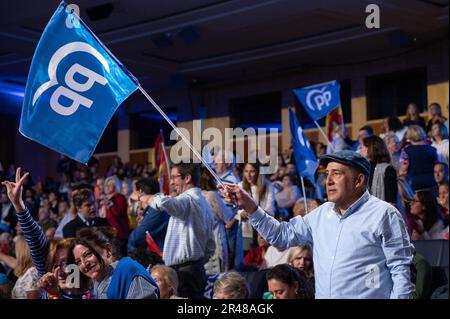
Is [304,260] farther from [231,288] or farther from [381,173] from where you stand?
[231,288]

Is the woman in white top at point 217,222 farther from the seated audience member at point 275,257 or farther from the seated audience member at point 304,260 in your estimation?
the seated audience member at point 304,260

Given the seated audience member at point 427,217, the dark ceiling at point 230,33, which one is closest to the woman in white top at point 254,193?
the seated audience member at point 427,217

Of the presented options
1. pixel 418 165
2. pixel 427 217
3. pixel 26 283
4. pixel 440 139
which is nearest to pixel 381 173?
pixel 427 217

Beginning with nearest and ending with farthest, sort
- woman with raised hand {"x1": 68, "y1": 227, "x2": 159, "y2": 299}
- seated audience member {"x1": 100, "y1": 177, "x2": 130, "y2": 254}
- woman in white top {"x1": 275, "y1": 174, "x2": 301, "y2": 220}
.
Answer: woman with raised hand {"x1": 68, "y1": 227, "x2": 159, "y2": 299}
seated audience member {"x1": 100, "y1": 177, "x2": 130, "y2": 254}
woman in white top {"x1": 275, "y1": 174, "x2": 301, "y2": 220}

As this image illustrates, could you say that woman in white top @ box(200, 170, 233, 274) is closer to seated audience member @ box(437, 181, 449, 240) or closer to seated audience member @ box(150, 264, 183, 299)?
seated audience member @ box(150, 264, 183, 299)

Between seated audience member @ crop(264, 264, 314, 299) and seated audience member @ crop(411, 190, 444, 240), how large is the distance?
2241 millimetres

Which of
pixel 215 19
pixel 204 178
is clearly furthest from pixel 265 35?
pixel 204 178

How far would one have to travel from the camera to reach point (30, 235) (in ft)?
15.6

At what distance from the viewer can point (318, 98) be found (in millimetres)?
9094

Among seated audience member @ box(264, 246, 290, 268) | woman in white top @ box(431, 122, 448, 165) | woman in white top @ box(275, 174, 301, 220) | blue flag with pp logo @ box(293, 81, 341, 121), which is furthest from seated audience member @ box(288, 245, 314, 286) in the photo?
woman in white top @ box(431, 122, 448, 165)

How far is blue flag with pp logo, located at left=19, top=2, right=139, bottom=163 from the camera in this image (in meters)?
4.16

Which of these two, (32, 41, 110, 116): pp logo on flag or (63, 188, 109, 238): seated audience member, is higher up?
(32, 41, 110, 116): pp logo on flag

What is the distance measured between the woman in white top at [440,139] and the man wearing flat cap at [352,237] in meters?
5.32

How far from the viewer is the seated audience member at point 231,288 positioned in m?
4.97
